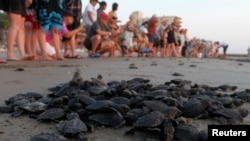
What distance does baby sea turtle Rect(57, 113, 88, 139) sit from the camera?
1923mm

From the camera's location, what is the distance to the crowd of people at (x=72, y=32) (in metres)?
6.19

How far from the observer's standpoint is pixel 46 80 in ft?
13.5

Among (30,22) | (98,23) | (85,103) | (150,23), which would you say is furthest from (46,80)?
(150,23)

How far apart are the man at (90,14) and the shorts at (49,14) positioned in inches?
90.2

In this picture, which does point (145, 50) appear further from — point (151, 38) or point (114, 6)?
point (114, 6)

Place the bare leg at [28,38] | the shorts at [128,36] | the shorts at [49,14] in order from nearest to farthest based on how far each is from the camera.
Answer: the shorts at [49,14], the bare leg at [28,38], the shorts at [128,36]

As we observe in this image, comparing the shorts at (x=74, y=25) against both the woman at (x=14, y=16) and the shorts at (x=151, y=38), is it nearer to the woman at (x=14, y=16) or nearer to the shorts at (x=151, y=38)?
the woman at (x=14, y=16)

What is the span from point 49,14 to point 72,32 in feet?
4.75

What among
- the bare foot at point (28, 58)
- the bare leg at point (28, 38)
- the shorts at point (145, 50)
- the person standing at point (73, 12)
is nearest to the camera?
the bare foot at point (28, 58)

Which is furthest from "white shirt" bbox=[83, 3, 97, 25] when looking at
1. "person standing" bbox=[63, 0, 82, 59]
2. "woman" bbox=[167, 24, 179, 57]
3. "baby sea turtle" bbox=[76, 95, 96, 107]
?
"baby sea turtle" bbox=[76, 95, 96, 107]

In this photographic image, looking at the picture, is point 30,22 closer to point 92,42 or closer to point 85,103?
point 92,42

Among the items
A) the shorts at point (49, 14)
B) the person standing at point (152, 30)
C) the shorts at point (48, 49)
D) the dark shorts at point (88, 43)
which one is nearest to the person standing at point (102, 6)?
the dark shorts at point (88, 43)

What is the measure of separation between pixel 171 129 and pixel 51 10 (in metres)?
5.14

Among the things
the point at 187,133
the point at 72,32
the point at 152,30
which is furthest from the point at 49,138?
the point at 152,30
